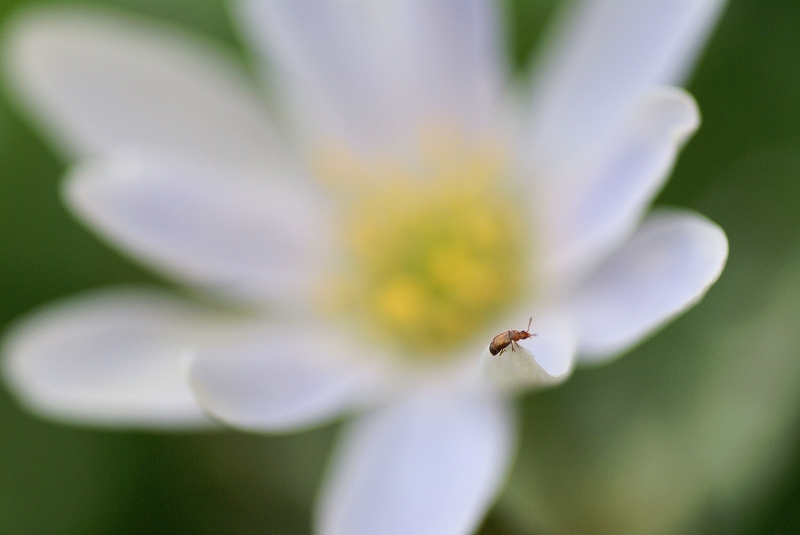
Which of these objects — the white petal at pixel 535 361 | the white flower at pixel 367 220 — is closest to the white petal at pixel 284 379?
the white flower at pixel 367 220

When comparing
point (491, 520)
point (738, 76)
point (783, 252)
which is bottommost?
point (491, 520)

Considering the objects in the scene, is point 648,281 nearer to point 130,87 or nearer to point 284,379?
point 284,379

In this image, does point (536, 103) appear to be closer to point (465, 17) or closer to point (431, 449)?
point (465, 17)

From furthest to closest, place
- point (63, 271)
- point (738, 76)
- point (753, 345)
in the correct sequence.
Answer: point (63, 271) < point (738, 76) < point (753, 345)

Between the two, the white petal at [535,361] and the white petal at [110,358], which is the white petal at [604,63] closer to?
the white petal at [535,361]

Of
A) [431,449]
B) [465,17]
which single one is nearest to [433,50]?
[465,17]

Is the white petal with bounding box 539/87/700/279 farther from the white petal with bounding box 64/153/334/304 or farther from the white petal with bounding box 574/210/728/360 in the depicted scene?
the white petal with bounding box 64/153/334/304

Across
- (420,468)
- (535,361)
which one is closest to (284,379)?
(420,468)

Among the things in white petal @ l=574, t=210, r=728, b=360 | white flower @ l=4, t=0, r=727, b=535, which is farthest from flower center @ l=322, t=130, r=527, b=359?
white petal @ l=574, t=210, r=728, b=360
